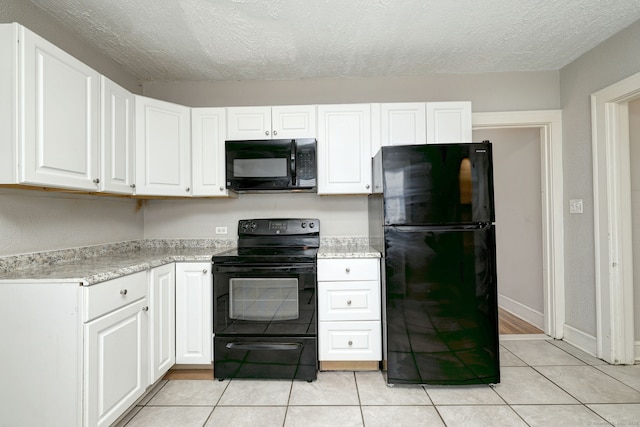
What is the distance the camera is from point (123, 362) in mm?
1633

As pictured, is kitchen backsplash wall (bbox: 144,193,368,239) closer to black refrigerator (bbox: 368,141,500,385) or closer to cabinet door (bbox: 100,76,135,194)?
cabinet door (bbox: 100,76,135,194)

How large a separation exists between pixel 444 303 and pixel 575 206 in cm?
162

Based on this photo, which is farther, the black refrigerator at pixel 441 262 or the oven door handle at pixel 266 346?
the oven door handle at pixel 266 346

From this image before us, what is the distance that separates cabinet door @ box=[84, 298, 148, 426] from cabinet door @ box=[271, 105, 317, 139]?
158 centimetres

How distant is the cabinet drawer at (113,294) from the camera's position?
141 cm

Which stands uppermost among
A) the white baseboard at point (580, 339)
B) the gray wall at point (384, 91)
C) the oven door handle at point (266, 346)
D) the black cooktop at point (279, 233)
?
the gray wall at point (384, 91)

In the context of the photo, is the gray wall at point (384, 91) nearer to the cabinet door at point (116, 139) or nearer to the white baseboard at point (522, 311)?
the cabinet door at point (116, 139)

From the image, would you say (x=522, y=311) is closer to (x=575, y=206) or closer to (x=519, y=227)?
(x=519, y=227)

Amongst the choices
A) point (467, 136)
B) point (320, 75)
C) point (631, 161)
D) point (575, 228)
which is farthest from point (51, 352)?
point (631, 161)

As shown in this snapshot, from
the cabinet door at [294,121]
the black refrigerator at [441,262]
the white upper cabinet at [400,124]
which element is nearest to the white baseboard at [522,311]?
the black refrigerator at [441,262]

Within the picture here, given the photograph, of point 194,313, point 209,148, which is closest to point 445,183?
point 209,148

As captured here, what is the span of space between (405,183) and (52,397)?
2.14 metres

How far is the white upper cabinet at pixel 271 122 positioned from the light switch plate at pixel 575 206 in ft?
7.49

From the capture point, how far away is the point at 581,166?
250cm
